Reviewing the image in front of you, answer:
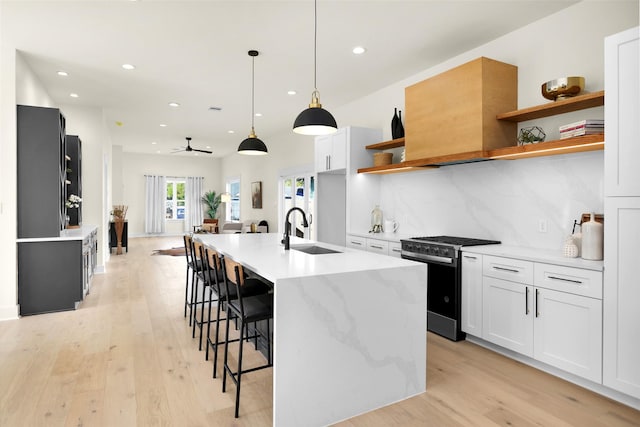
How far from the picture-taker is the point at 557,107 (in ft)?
10.1

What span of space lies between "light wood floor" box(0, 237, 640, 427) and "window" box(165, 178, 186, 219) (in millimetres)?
9883

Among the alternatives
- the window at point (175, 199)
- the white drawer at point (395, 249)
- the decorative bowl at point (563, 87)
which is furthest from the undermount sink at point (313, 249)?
the window at point (175, 199)

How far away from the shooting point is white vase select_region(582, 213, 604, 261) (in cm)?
270

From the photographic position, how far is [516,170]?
3592mm

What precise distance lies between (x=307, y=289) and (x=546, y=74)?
291cm

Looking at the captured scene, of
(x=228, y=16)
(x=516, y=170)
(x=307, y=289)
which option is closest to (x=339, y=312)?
(x=307, y=289)

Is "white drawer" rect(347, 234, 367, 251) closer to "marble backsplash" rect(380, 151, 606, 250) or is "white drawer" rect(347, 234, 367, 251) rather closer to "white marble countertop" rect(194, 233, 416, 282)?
"marble backsplash" rect(380, 151, 606, 250)

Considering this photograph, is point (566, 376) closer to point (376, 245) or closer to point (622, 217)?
point (622, 217)

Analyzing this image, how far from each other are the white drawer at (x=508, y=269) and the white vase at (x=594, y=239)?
0.38 metres

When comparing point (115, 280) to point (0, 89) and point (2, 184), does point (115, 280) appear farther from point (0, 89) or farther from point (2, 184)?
point (0, 89)

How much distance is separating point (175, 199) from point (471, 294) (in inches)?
480

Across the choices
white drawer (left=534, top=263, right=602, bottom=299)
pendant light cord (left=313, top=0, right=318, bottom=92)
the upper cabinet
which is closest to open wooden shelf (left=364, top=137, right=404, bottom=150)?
the upper cabinet

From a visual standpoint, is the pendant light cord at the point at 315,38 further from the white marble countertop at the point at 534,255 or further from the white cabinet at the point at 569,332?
the white cabinet at the point at 569,332

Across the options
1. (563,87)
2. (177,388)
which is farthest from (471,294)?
(177,388)
